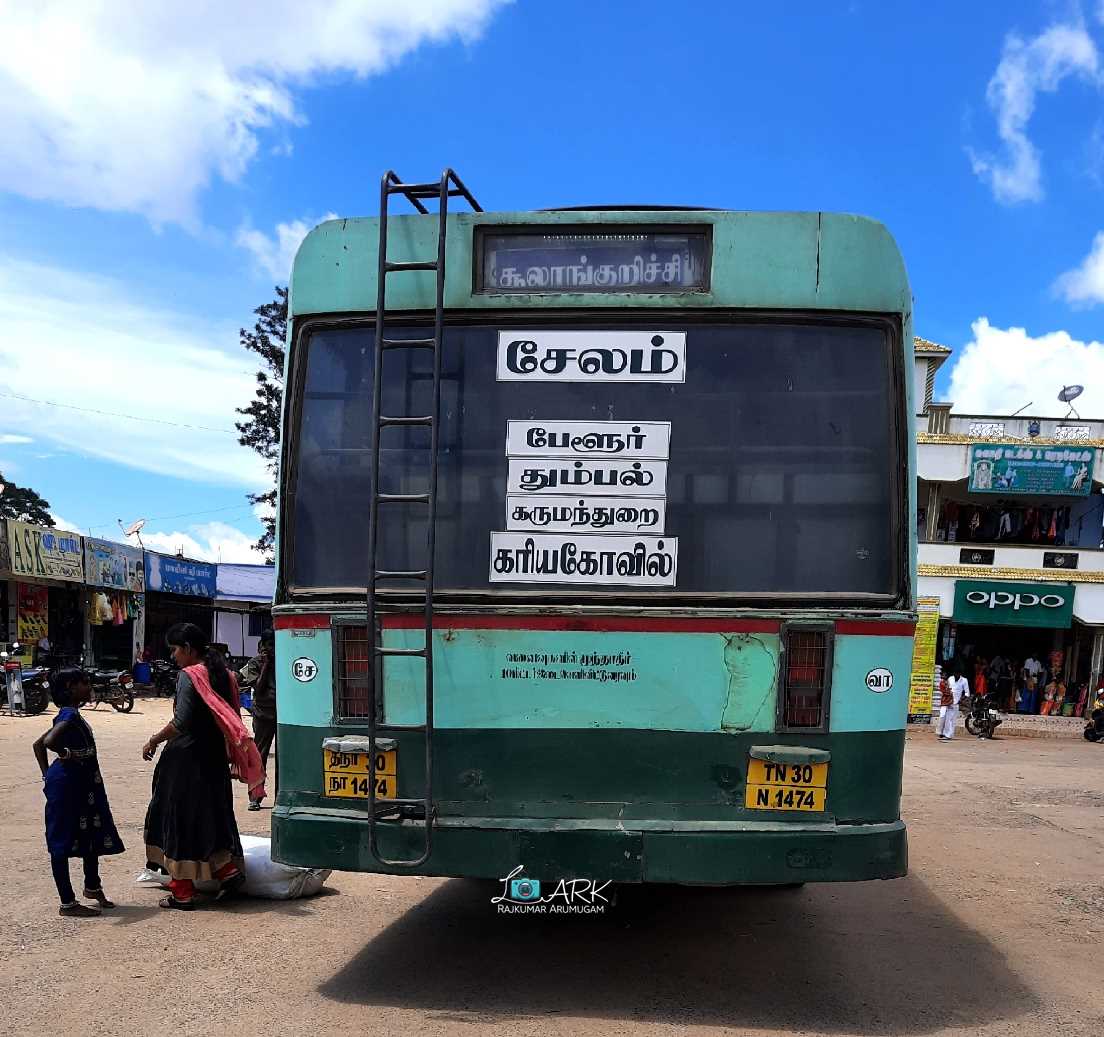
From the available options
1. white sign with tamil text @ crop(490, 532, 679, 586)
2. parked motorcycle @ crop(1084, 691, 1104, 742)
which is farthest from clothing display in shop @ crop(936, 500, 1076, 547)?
white sign with tamil text @ crop(490, 532, 679, 586)

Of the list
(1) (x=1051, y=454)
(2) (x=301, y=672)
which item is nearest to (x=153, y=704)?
(2) (x=301, y=672)

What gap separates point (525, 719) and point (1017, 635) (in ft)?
104

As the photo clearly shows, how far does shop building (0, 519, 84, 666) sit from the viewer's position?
21406 mm

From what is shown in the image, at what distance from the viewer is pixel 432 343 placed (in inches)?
181

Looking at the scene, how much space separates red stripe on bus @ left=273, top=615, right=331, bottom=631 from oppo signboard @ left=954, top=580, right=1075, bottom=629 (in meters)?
28.7

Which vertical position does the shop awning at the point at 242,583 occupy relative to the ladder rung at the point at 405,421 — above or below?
below

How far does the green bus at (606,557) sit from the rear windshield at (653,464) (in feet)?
0.04

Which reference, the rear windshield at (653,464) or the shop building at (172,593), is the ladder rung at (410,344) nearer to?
the rear windshield at (653,464)

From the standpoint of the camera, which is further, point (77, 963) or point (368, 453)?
point (77, 963)

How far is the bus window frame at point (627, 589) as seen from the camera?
4656 mm

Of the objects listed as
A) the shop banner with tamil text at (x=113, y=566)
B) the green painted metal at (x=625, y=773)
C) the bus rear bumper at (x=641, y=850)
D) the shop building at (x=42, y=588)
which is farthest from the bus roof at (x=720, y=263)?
the shop banner with tamil text at (x=113, y=566)

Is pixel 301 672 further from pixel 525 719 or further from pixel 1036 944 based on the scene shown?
pixel 1036 944

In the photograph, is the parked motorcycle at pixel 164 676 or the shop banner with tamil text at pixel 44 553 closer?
the shop banner with tamil text at pixel 44 553

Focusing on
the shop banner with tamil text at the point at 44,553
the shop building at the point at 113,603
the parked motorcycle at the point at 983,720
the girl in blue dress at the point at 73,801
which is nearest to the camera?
the girl in blue dress at the point at 73,801
